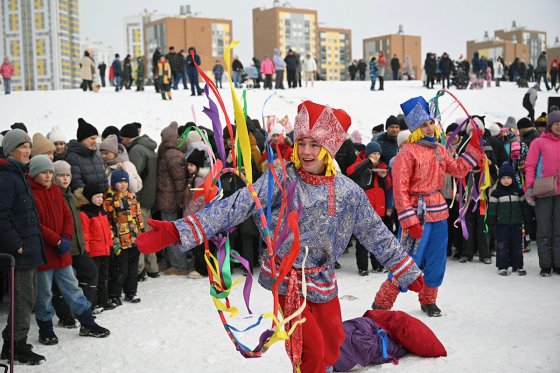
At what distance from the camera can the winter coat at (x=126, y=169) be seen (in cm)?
694

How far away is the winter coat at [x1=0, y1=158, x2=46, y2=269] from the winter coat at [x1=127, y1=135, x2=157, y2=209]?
2.96 m

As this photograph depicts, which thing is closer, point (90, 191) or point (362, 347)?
point (362, 347)

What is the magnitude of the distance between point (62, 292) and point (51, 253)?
0.36 metres

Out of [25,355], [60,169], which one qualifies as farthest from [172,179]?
[25,355]

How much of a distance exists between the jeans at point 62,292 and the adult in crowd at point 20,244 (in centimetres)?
24

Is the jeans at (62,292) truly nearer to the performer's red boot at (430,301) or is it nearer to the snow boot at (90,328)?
the snow boot at (90,328)

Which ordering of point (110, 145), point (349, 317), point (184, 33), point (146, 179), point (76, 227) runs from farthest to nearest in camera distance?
point (184, 33) < point (146, 179) < point (110, 145) < point (349, 317) < point (76, 227)

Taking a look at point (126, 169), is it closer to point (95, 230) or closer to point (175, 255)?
point (95, 230)

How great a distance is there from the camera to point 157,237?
304 centimetres

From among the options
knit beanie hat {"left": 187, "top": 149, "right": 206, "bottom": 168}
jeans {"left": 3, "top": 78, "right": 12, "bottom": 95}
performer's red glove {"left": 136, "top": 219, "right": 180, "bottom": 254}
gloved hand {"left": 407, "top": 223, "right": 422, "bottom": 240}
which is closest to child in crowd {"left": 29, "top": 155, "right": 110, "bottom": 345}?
performer's red glove {"left": 136, "top": 219, "right": 180, "bottom": 254}

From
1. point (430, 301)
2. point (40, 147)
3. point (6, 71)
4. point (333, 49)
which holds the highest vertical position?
point (333, 49)

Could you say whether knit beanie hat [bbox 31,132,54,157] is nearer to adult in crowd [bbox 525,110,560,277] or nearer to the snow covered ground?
the snow covered ground

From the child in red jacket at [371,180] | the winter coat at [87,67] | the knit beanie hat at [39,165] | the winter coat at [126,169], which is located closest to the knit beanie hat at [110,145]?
the winter coat at [126,169]

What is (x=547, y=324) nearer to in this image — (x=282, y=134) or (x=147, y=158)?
(x=282, y=134)
